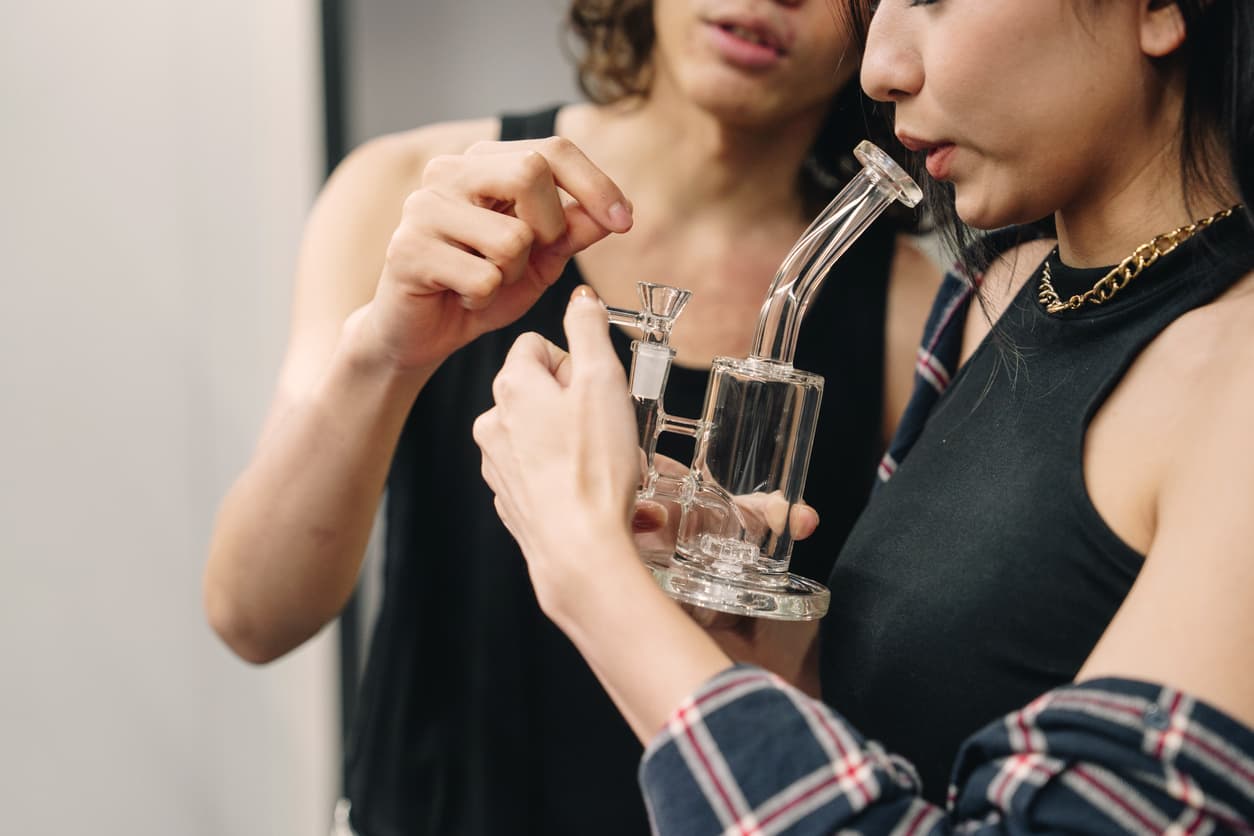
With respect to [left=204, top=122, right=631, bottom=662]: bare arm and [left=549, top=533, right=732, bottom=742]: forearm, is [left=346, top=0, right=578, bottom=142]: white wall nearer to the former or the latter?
[left=204, top=122, right=631, bottom=662]: bare arm

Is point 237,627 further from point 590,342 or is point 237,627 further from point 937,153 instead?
point 937,153

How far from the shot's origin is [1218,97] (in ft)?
2.08

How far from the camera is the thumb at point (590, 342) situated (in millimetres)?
647

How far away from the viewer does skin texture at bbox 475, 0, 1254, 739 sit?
517mm

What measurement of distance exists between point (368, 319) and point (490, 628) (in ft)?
1.30

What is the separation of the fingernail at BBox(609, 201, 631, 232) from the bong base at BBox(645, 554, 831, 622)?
0.22 meters

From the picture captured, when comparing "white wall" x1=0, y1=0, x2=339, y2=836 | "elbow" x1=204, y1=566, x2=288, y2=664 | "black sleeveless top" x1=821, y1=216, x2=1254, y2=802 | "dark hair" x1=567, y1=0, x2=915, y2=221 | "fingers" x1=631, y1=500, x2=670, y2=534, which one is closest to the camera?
"black sleeveless top" x1=821, y1=216, x2=1254, y2=802

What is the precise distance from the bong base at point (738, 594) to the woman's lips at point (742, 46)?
51 cm

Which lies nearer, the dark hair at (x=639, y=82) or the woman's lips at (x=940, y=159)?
the woman's lips at (x=940, y=159)

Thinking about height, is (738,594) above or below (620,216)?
below

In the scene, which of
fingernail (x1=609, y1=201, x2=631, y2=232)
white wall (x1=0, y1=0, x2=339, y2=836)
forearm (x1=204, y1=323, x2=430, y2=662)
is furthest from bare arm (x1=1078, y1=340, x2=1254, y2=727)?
white wall (x1=0, y1=0, x2=339, y2=836)

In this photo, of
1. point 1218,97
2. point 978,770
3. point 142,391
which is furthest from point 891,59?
point 142,391

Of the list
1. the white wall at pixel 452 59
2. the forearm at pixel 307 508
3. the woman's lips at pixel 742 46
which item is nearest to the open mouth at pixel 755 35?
the woman's lips at pixel 742 46

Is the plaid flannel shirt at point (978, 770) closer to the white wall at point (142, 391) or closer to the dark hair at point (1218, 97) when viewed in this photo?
the dark hair at point (1218, 97)
